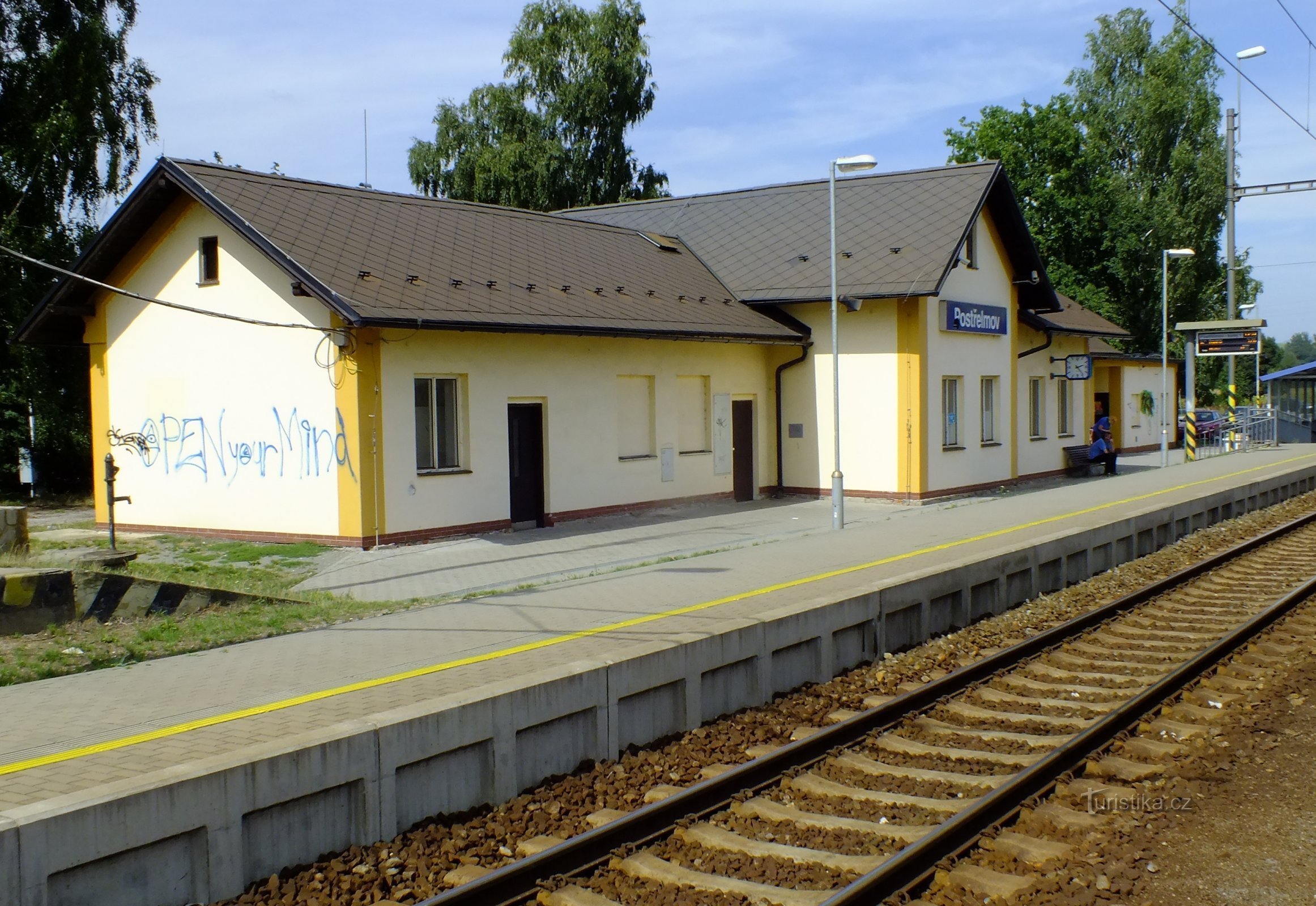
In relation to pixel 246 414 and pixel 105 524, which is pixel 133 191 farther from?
pixel 105 524

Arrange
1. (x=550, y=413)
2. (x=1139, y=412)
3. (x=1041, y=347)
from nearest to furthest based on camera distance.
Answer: (x=550, y=413), (x=1041, y=347), (x=1139, y=412)

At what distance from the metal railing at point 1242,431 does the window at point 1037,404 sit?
1061 cm

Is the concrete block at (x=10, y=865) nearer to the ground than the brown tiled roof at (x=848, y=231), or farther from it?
nearer to the ground

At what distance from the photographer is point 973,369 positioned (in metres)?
24.3

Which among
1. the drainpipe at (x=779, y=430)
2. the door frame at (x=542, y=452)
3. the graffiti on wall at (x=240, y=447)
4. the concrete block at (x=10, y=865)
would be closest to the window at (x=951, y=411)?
the drainpipe at (x=779, y=430)

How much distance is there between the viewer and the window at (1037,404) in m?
28.2

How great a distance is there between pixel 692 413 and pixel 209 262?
354 inches

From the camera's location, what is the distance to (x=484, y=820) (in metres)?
6.54

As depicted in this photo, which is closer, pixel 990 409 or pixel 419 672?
pixel 419 672

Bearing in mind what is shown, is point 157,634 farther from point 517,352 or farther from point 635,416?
point 635,416

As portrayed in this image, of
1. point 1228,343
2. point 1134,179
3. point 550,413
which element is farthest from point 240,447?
A: point 1134,179

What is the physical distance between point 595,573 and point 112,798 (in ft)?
29.2

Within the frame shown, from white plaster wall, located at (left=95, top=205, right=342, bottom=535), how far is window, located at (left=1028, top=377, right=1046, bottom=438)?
18.1 meters

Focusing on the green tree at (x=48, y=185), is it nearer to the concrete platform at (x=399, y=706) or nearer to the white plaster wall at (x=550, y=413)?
the white plaster wall at (x=550, y=413)
